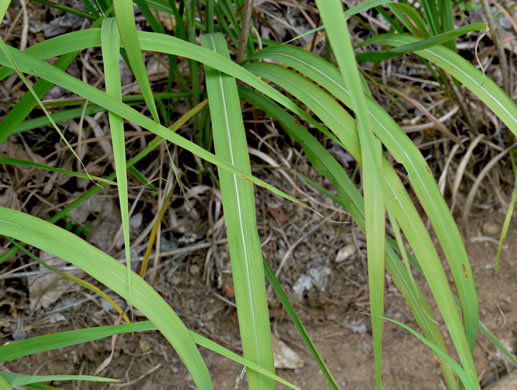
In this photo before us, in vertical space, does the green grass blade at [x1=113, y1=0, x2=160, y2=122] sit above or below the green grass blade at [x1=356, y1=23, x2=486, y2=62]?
above

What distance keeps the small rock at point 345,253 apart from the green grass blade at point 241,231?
0.59m

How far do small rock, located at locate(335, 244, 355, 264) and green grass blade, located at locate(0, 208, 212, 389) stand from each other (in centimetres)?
68

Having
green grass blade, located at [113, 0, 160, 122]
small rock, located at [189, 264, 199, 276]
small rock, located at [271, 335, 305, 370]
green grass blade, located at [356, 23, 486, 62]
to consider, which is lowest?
small rock, located at [271, 335, 305, 370]

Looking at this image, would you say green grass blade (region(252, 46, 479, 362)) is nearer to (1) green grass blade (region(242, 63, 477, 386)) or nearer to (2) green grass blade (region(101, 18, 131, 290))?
(1) green grass blade (region(242, 63, 477, 386))

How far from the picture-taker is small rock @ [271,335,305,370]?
1049 millimetres

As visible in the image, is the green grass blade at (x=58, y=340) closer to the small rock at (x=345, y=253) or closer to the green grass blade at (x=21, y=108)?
the green grass blade at (x=21, y=108)

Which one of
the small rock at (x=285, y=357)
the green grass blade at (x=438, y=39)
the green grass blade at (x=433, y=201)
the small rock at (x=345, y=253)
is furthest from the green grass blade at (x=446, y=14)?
the small rock at (x=285, y=357)

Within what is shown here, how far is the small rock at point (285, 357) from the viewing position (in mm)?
1049

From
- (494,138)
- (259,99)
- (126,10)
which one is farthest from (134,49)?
(494,138)

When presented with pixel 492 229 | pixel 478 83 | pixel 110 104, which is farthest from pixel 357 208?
pixel 492 229

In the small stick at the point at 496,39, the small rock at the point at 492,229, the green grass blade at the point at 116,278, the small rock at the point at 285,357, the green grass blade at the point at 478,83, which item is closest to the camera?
the green grass blade at the point at 116,278

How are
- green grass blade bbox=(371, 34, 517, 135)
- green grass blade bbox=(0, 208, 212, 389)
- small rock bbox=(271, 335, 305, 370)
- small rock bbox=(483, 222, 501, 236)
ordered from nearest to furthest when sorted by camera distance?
green grass blade bbox=(0, 208, 212, 389), green grass blade bbox=(371, 34, 517, 135), small rock bbox=(271, 335, 305, 370), small rock bbox=(483, 222, 501, 236)

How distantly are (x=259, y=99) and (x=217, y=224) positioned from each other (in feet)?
1.20

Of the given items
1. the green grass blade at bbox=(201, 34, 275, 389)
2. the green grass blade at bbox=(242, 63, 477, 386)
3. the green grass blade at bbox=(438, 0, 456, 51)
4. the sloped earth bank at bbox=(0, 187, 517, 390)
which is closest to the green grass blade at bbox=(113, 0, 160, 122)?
the green grass blade at bbox=(201, 34, 275, 389)
